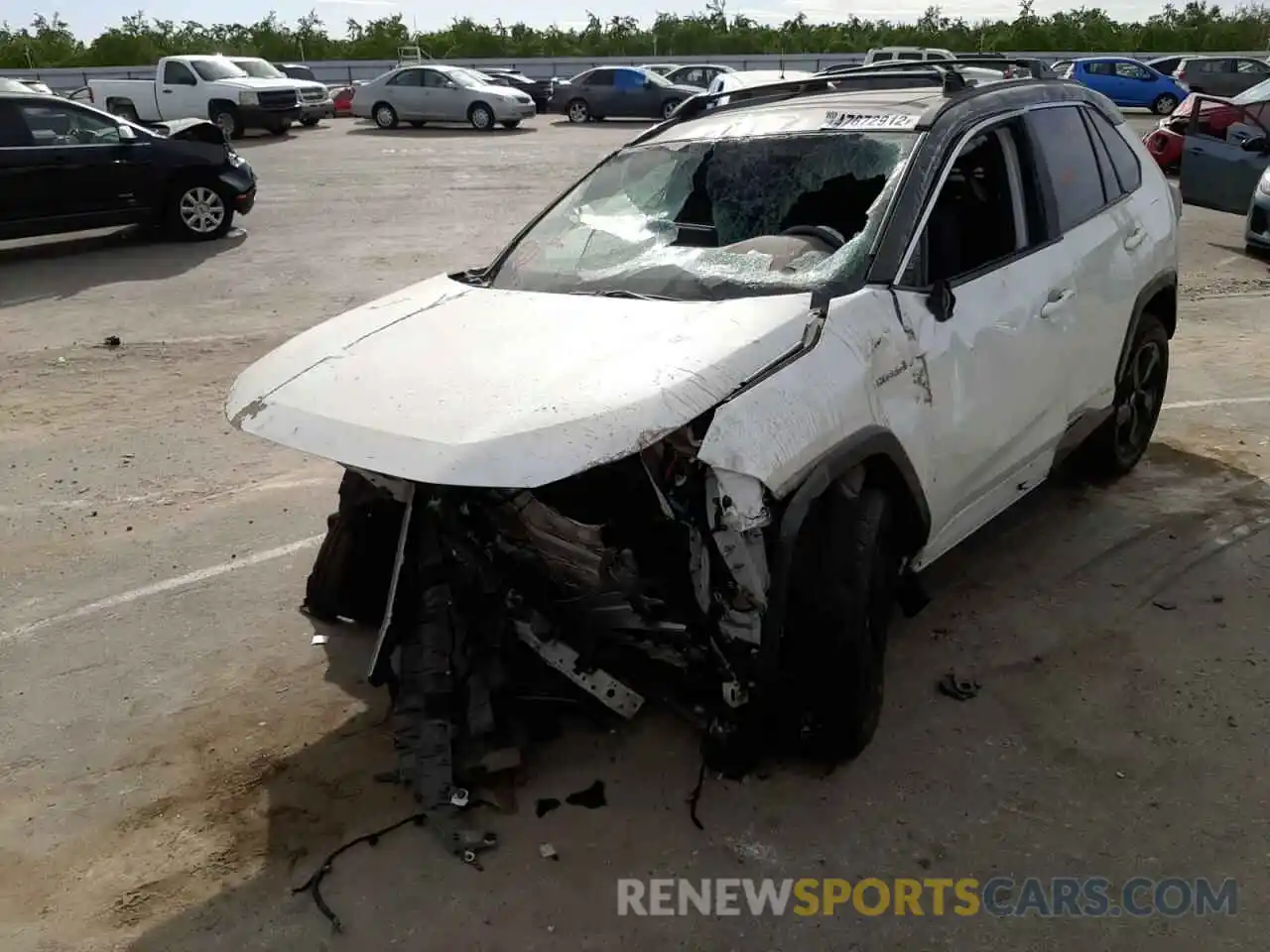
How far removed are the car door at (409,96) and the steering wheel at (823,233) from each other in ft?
77.5

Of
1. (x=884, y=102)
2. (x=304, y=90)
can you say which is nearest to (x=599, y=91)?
(x=304, y=90)

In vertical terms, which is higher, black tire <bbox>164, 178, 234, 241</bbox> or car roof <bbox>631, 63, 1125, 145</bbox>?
car roof <bbox>631, 63, 1125, 145</bbox>

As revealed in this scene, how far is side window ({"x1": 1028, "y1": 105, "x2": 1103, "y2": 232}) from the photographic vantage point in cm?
416

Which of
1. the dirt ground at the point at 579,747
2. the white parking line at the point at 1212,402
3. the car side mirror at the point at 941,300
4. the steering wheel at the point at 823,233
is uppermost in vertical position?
the steering wheel at the point at 823,233

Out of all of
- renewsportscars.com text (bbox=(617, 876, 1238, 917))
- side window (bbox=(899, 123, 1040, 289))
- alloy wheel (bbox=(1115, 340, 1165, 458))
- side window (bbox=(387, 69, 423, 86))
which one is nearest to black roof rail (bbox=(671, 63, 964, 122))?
side window (bbox=(899, 123, 1040, 289))

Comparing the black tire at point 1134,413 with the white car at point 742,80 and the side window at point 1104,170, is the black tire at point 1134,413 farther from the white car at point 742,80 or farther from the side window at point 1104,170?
the white car at point 742,80

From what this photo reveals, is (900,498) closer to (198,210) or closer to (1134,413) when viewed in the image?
(1134,413)

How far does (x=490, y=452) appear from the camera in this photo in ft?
8.38

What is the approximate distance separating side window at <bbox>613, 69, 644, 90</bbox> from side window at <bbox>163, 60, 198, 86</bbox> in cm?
1012

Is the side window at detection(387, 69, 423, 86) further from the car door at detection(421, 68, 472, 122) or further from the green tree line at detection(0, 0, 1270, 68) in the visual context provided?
the green tree line at detection(0, 0, 1270, 68)

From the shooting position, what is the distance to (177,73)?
2316 cm

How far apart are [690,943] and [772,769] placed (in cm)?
70

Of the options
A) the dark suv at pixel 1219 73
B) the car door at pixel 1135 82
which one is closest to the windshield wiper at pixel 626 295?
the dark suv at pixel 1219 73

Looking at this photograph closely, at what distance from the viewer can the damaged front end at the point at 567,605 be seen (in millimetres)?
2891
